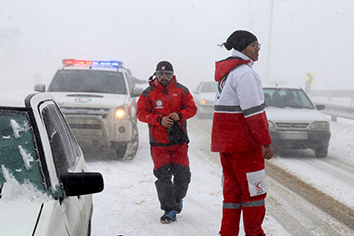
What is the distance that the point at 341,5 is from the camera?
78.6m

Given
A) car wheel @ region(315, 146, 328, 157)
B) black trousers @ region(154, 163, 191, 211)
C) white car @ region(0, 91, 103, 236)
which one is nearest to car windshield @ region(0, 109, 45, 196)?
white car @ region(0, 91, 103, 236)

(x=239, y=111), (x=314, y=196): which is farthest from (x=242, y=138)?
(x=314, y=196)

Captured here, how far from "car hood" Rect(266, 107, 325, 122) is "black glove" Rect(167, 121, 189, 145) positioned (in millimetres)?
4528

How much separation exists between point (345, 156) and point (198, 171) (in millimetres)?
3753

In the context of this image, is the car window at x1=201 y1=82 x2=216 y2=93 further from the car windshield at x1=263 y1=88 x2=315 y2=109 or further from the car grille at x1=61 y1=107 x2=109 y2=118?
the car grille at x1=61 y1=107 x2=109 y2=118

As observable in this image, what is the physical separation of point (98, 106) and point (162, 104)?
312 cm

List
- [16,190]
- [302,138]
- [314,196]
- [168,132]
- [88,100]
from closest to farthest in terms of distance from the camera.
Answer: [16,190] < [168,132] < [314,196] < [88,100] < [302,138]

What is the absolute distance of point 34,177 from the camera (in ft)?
6.48

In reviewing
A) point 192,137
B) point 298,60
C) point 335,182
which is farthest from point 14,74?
point 298,60

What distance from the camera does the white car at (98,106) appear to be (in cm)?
714

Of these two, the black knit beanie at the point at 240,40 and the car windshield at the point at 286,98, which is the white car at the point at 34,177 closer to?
the black knit beanie at the point at 240,40

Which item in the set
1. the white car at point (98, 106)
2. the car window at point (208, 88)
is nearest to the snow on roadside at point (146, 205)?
the white car at point (98, 106)

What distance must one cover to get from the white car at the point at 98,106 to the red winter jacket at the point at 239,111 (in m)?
4.28

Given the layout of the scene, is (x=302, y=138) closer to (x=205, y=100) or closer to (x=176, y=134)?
(x=176, y=134)
